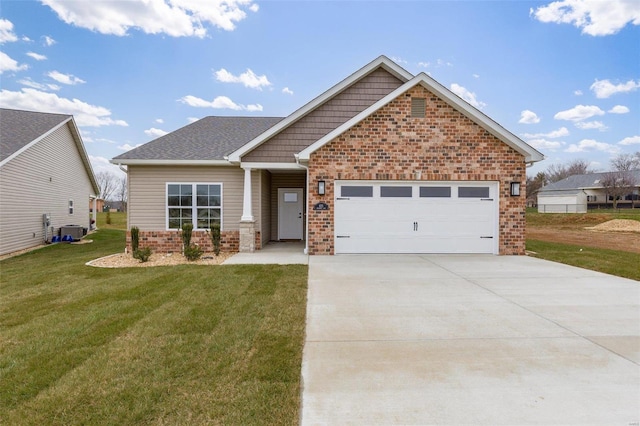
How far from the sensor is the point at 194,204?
452 inches

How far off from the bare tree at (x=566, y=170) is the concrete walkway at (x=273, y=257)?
242 ft

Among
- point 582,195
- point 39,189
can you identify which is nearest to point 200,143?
point 39,189

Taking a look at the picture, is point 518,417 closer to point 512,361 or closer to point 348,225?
point 512,361

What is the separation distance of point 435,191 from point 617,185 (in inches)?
1911

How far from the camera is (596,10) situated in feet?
41.7

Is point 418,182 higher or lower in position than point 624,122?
lower

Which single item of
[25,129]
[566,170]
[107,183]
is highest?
[566,170]

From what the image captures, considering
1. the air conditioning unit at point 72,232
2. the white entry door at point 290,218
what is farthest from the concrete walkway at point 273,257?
the air conditioning unit at point 72,232

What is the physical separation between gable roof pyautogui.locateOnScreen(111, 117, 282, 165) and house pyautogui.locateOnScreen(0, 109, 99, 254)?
5.34m

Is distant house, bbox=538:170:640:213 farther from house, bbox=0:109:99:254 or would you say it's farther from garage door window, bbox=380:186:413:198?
house, bbox=0:109:99:254

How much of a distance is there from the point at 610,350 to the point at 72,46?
2213 centimetres

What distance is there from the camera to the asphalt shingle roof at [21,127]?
12966 millimetres

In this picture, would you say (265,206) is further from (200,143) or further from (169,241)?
(169,241)

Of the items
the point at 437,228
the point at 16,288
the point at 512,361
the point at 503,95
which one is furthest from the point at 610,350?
the point at 503,95
